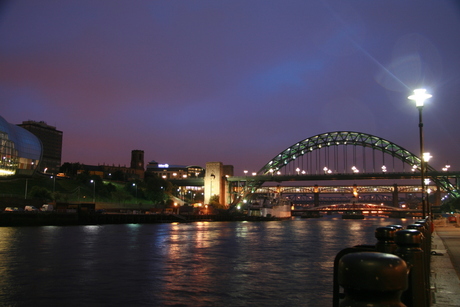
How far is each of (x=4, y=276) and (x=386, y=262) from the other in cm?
1720

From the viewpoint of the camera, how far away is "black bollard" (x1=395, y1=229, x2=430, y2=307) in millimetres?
3783

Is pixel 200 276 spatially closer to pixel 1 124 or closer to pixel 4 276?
pixel 4 276

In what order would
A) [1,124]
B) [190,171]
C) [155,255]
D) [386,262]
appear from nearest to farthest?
1. [386,262]
2. [155,255]
3. [1,124]
4. [190,171]

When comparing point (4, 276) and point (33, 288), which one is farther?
point (4, 276)

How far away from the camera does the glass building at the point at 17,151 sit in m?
91.9

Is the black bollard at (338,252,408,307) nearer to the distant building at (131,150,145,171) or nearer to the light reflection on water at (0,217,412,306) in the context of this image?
the light reflection on water at (0,217,412,306)

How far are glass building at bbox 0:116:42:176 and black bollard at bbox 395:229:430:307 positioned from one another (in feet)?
324

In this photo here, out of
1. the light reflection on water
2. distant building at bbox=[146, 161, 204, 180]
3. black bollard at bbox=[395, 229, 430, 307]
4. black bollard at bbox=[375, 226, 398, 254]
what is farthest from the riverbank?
distant building at bbox=[146, 161, 204, 180]

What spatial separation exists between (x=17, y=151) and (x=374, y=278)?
10665cm

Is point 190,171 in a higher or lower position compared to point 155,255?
higher

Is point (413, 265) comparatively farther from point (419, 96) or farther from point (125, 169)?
point (125, 169)

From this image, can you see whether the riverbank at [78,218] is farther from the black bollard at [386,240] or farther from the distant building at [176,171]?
Answer: the distant building at [176,171]

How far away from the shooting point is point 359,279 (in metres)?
2.22

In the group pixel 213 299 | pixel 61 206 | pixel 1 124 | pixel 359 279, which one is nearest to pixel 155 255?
pixel 213 299
